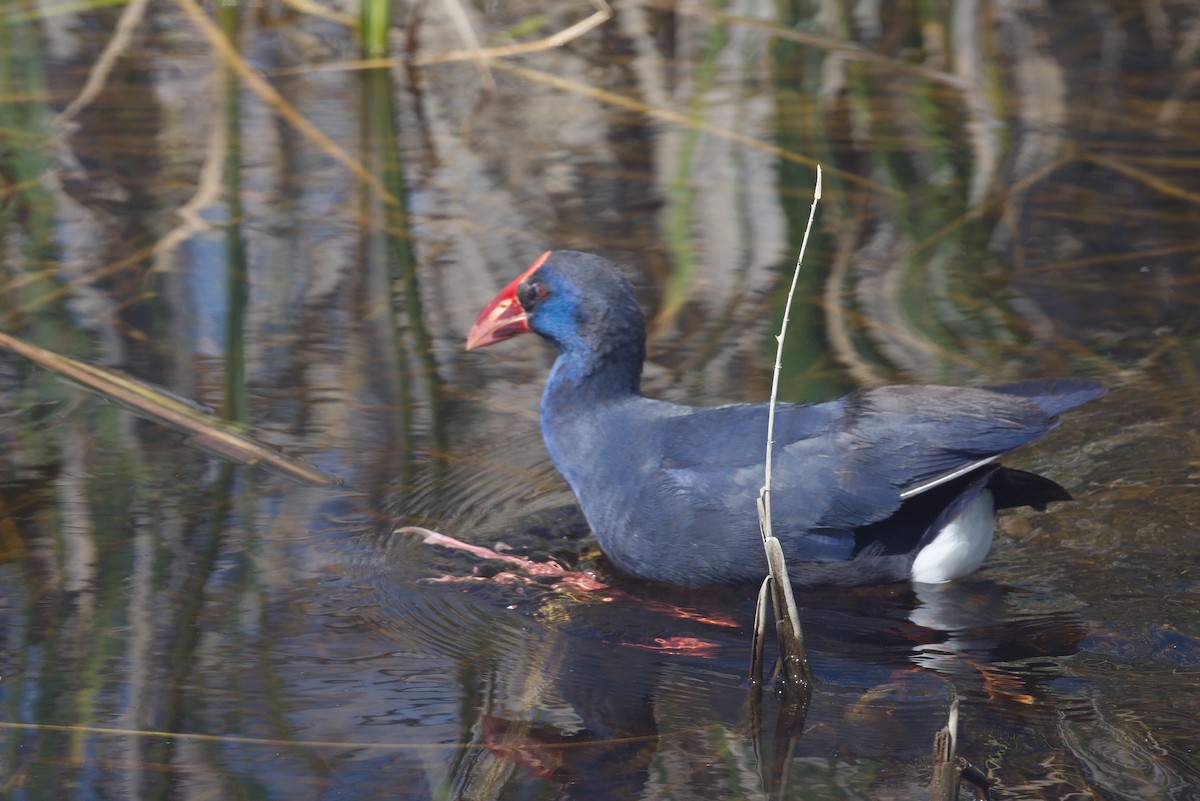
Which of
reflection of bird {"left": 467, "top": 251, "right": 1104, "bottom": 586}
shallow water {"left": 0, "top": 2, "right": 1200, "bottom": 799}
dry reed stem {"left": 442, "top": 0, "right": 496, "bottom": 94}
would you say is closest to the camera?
shallow water {"left": 0, "top": 2, "right": 1200, "bottom": 799}

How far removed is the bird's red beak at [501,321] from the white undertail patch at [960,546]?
1047 mm

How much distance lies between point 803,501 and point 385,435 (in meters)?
1.13

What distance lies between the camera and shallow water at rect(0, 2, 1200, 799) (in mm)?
2619

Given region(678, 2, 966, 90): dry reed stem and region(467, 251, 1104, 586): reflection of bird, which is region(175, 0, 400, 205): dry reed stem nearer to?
region(467, 251, 1104, 586): reflection of bird

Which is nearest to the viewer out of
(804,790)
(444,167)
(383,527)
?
(804,790)

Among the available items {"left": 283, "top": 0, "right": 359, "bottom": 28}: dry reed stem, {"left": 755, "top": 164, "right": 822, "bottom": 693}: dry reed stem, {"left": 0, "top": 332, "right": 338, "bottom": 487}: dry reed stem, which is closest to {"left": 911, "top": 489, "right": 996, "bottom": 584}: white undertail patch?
{"left": 755, "top": 164, "right": 822, "bottom": 693}: dry reed stem

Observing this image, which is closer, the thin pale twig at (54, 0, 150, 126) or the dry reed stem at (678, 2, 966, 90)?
the thin pale twig at (54, 0, 150, 126)

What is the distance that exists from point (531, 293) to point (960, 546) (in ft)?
3.60

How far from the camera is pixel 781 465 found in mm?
3156

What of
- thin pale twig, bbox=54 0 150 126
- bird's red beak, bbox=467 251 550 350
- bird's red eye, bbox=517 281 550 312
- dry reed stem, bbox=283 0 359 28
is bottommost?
bird's red beak, bbox=467 251 550 350

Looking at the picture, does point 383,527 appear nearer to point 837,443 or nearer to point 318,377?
point 318,377

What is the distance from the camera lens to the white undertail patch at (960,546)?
10.5 ft

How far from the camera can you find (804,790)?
243 cm

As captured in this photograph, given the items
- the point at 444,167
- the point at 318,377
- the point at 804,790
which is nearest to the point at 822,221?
the point at 444,167
